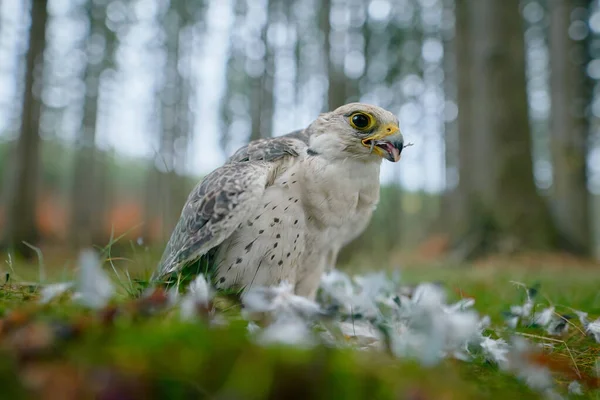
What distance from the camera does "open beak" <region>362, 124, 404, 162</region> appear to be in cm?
242

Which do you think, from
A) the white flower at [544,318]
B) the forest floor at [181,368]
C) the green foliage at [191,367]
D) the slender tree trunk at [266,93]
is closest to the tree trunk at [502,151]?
the white flower at [544,318]

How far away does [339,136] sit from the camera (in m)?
2.49

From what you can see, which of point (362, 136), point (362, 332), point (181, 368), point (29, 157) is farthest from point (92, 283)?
point (29, 157)

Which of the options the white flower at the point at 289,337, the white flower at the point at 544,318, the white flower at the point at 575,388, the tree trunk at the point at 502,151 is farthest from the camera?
the tree trunk at the point at 502,151

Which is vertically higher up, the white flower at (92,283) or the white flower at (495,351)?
the white flower at (92,283)

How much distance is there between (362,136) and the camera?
246 centimetres

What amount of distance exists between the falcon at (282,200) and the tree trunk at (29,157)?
25.6 ft

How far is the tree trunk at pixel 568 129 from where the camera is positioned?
1067 cm

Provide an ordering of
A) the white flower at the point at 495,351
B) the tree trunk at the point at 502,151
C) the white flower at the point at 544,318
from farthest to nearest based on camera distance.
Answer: the tree trunk at the point at 502,151 < the white flower at the point at 544,318 < the white flower at the point at 495,351

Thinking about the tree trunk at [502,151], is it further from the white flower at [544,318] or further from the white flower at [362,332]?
the white flower at [362,332]

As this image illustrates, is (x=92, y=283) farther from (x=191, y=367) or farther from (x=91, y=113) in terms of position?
(x=91, y=113)

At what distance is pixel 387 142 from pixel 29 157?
29.0 feet

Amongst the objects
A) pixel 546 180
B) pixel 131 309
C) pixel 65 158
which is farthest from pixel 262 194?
pixel 65 158

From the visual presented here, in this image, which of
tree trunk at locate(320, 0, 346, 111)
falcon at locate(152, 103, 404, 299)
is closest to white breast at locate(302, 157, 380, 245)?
falcon at locate(152, 103, 404, 299)
